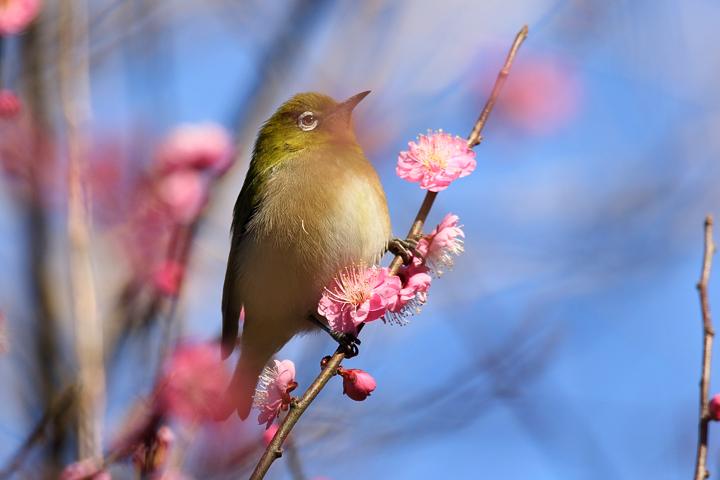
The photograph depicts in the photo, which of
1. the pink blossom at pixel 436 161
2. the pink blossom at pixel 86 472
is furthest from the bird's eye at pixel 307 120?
the pink blossom at pixel 86 472

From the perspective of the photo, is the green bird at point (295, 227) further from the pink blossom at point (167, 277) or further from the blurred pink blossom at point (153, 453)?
the blurred pink blossom at point (153, 453)

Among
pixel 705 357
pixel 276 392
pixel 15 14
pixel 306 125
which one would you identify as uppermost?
pixel 306 125

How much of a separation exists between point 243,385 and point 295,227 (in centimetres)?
71

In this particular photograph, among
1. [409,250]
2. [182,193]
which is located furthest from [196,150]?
[409,250]

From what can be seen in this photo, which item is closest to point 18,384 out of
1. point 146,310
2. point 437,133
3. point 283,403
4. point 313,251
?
point 146,310

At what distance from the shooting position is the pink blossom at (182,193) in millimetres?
4113

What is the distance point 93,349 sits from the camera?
334 cm

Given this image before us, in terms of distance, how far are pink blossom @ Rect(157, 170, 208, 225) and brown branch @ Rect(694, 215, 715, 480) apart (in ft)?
7.03

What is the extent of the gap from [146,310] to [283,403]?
1.27m

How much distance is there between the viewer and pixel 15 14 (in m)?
3.95

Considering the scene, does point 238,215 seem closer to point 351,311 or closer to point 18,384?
point 18,384

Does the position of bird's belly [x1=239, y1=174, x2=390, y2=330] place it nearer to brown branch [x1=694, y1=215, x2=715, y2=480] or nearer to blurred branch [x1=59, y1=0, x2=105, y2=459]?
blurred branch [x1=59, y1=0, x2=105, y2=459]

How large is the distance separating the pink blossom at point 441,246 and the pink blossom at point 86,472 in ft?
3.84

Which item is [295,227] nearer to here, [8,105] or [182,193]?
[182,193]
